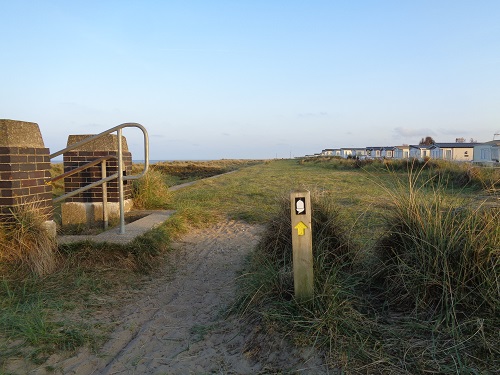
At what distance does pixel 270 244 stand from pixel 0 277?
2.94 metres

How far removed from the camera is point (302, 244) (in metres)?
3.18

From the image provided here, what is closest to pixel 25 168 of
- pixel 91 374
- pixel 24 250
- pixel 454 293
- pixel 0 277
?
pixel 24 250

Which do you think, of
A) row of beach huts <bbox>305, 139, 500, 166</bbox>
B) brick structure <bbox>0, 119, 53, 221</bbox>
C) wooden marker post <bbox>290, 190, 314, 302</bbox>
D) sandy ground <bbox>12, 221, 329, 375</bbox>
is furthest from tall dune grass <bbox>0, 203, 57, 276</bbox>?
row of beach huts <bbox>305, 139, 500, 166</bbox>

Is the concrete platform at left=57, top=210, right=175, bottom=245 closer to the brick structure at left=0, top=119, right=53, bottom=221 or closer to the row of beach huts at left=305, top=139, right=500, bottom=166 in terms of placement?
the brick structure at left=0, top=119, right=53, bottom=221

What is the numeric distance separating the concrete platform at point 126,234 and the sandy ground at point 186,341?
76 centimetres

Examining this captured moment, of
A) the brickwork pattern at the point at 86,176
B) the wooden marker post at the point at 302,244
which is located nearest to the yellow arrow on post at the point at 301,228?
the wooden marker post at the point at 302,244

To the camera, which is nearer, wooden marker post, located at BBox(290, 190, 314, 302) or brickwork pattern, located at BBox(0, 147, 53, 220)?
wooden marker post, located at BBox(290, 190, 314, 302)

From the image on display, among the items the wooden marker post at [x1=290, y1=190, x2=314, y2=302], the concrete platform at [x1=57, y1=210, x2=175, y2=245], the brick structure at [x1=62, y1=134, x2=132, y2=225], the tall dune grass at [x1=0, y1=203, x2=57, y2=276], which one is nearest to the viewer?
the wooden marker post at [x1=290, y1=190, x2=314, y2=302]

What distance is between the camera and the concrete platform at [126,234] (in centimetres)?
521

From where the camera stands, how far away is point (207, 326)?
350 cm

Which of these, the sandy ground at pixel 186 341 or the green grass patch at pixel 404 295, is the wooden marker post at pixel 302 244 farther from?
the sandy ground at pixel 186 341

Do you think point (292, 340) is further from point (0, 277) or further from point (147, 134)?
point (147, 134)

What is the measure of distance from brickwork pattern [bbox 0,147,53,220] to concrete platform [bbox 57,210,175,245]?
1.48 feet

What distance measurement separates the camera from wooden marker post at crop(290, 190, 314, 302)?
10.4 ft
